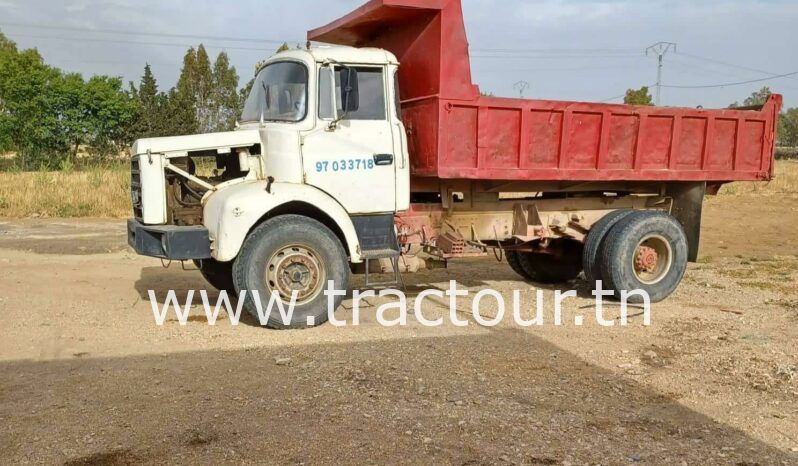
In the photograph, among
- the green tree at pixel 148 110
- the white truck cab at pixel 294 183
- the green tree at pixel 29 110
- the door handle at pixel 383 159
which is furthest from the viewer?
the green tree at pixel 29 110

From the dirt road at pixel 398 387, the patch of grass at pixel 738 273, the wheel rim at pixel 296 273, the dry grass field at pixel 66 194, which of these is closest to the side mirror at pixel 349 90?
the wheel rim at pixel 296 273

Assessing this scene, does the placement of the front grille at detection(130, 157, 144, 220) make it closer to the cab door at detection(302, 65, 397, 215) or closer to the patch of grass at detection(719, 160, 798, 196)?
the cab door at detection(302, 65, 397, 215)

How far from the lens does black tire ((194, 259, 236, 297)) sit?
25.0 feet

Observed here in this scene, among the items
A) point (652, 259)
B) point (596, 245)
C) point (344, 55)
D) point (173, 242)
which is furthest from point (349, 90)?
point (652, 259)

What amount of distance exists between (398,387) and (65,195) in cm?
1690

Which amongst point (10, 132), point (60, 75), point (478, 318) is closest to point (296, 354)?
point (478, 318)

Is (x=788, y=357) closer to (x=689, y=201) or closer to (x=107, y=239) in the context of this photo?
Result: (x=689, y=201)

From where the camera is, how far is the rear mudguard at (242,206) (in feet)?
20.2

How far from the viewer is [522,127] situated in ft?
23.9

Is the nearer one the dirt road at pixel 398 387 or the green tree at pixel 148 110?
the dirt road at pixel 398 387

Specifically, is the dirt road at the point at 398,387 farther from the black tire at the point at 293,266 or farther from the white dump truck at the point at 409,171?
the white dump truck at the point at 409,171

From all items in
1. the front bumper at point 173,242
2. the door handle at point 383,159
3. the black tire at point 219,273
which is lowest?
the black tire at point 219,273

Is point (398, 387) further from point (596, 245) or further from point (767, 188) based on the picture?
point (767, 188)

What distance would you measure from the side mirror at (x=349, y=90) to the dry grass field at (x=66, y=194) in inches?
541
